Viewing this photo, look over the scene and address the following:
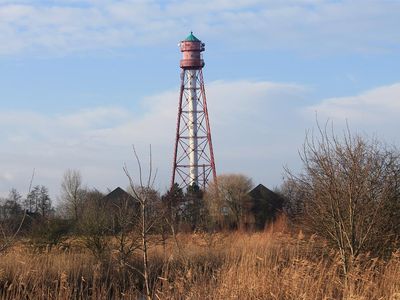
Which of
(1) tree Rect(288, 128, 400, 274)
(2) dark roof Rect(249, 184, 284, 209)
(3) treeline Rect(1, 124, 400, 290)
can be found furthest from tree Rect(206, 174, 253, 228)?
(1) tree Rect(288, 128, 400, 274)

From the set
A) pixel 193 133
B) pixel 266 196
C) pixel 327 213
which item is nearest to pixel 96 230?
pixel 327 213

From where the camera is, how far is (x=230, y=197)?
47531mm

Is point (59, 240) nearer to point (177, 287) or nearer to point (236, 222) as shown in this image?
point (177, 287)

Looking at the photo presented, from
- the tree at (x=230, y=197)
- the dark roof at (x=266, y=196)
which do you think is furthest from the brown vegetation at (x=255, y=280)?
the dark roof at (x=266, y=196)

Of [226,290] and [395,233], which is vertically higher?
[395,233]

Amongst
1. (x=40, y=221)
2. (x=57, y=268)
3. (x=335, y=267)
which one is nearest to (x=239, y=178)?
(x=40, y=221)

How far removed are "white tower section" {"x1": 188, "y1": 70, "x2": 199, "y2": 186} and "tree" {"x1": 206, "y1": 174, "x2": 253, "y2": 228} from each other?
151cm

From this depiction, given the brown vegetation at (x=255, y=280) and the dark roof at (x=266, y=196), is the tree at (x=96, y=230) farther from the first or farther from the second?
the dark roof at (x=266, y=196)

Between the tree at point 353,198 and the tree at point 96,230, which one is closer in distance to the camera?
the tree at point 353,198

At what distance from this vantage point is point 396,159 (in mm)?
14102

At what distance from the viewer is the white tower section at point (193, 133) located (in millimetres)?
45438

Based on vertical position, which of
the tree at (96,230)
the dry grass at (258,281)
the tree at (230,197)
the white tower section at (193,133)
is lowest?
the dry grass at (258,281)

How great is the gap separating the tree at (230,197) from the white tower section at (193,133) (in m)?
1.51

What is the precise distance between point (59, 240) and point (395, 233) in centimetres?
1124
